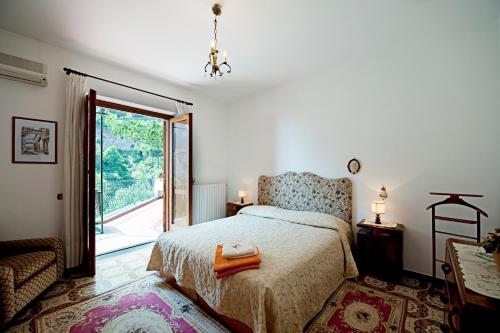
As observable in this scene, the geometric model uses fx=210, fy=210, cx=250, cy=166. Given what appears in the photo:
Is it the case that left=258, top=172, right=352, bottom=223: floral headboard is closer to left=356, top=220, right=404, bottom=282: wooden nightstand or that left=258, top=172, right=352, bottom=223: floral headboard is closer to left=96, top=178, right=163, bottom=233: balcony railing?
left=356, top=220, right=404, bottom=282: wooden nightstand

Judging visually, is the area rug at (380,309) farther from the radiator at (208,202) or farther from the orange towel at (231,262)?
the radiator at (208,202)

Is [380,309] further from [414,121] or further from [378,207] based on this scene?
[414,121]

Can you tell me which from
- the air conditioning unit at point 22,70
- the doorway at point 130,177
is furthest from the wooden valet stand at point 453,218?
the air conditioning unit at point 22,70

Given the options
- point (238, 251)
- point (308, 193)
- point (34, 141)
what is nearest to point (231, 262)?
point (238, 251)

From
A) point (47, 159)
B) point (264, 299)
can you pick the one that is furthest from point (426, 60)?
point (47, 159)

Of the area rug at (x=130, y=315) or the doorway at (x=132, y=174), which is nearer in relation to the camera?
the area rug at (x=130, y=315)

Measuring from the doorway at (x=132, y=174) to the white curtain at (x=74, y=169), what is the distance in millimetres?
198

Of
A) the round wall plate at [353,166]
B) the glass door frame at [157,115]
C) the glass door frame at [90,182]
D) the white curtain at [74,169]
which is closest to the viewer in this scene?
the glass door frame at [90,182]

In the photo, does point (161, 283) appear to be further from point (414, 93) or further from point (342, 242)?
point (414, 93)

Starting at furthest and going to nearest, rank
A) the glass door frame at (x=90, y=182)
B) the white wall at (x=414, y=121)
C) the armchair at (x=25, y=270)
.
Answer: the glass door frame at (x=90, y=182) → the white wall at (x=414, y=121) → the armchair at (x=25, y=270)

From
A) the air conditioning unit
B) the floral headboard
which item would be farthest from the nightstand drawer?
the air conditioning unit

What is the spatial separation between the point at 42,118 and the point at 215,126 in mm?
2723

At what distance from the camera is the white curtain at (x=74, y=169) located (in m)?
2.69

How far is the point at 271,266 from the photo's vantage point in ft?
5.47
